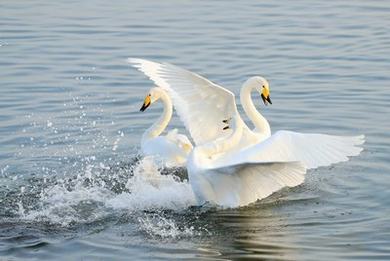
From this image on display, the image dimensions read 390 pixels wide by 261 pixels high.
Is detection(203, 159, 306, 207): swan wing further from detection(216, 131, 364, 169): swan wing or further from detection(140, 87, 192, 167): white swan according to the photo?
detection(140, 87, 192, 167): white swan

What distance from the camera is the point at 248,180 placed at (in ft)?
34.8

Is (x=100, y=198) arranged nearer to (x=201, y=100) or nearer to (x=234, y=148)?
(x=234, y=148)

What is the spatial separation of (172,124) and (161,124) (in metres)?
1.16

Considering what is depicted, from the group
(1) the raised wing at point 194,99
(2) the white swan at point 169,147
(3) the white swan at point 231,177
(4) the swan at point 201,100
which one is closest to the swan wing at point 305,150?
(3) the white swan at point 231,177

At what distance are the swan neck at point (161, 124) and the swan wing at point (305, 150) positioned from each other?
9.99 ft

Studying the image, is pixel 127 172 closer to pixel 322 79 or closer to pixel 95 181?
pixel 95 181

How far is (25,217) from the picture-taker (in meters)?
10.5

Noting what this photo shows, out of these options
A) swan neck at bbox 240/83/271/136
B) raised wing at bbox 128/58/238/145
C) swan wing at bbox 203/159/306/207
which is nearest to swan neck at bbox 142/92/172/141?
raised wing at bbox 128/58/238/145

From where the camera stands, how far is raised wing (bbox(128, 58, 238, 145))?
11.9 m

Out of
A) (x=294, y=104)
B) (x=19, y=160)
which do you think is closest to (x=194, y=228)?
(x=19, y=160)

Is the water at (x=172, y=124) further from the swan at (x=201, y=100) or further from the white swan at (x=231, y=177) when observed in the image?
the swan at (x=201, y=100)

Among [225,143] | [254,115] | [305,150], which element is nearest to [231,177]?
[225,143]

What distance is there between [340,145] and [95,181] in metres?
3.20

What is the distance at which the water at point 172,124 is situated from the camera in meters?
9.93
